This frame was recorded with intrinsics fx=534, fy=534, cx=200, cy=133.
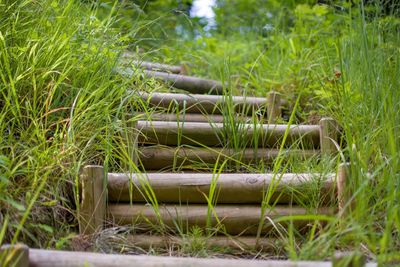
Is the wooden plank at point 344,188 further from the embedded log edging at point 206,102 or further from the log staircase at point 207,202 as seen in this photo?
the embedded log edging at point 206,102

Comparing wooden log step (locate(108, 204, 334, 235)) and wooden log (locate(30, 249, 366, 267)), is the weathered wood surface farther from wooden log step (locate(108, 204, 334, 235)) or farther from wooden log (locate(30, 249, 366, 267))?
wooden log (locate(30, 249, 366, 267))

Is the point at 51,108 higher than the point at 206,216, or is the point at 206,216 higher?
the point at 51,108

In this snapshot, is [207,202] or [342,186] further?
[207,202]

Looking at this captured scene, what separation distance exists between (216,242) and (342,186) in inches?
21.9

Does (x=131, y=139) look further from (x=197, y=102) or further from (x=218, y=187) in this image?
(x=197, y=102)

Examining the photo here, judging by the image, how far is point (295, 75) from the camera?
381 centimetres

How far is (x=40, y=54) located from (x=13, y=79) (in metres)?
0.19

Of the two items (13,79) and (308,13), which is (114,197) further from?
(308,13)

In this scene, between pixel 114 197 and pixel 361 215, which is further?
pixel 114 197

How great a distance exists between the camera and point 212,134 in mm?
2883

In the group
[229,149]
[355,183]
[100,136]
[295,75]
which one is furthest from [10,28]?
[295,75]

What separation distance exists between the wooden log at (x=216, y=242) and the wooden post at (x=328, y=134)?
0.78 metres

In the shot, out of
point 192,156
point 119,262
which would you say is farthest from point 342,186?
point 119,262

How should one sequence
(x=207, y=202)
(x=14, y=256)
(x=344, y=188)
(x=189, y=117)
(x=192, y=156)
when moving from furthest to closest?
(x=189, y=117)
(x=192, y=156)
(x=207, y=202)
(x=344, y=188)
(x=14, y=256)
